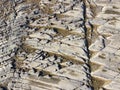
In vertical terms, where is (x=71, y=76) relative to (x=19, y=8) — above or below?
below

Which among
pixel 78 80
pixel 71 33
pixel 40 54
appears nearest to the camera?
pixel 78 80

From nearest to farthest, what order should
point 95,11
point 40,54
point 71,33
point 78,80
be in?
1. point 78,80
2. point 40,54
3. point 71,33
4. point 95,11

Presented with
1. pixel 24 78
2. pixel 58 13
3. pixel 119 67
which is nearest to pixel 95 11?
pixel 58 13

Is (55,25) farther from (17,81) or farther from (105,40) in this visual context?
(17,81)

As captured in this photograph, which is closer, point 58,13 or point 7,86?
point 7,86

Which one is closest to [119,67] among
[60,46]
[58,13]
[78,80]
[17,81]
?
[78,80]

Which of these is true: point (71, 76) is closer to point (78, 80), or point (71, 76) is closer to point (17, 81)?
point (78, 80)
